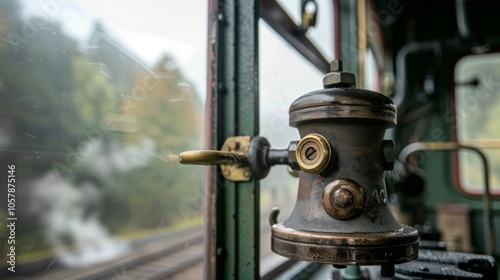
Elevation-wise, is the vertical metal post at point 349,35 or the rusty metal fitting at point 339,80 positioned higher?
the vertical metal post at point 349,35

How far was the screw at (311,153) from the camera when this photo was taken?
0.87m

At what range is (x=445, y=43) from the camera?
4.59m

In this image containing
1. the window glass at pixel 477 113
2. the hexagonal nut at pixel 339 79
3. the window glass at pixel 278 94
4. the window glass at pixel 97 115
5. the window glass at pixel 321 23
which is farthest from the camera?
the window glass at pixel 477 113

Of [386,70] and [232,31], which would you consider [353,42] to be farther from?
[386,70]

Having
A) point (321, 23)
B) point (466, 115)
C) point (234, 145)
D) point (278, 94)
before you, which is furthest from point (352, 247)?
point (466, 115)

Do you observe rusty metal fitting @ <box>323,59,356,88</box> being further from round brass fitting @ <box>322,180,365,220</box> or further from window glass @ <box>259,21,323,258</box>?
window glass @ <box>259,21,323,258</box>

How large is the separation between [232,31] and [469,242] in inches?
171

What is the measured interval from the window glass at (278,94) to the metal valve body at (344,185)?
487 mm

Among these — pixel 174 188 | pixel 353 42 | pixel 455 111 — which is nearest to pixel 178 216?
pixel 174 188

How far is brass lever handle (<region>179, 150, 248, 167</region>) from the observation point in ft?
3.05

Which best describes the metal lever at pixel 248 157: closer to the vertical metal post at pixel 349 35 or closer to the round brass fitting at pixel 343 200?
the round brass fitting at pixel 343 200

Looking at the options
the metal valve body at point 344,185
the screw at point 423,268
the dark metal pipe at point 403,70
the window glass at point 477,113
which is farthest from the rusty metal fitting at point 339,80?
the window glass at point 477,113

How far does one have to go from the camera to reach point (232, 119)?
1.20 meters

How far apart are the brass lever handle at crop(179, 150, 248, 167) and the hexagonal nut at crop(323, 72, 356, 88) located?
1.02ft
